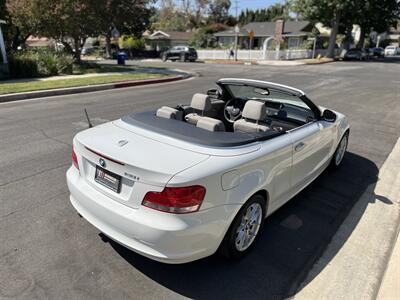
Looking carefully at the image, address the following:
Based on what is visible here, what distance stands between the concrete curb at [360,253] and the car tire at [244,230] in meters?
0.58

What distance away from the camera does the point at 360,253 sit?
3.08 metres

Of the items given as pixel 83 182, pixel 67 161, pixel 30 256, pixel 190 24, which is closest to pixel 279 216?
pixel 83 182

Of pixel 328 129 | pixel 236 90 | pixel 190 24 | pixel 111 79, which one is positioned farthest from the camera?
pixel 190 24

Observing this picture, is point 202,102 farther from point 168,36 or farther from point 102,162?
point 168,36

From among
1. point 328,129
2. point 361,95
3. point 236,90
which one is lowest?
point 361,95

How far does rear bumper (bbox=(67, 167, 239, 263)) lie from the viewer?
230cm

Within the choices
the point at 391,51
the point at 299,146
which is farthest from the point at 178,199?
the point at 391,51

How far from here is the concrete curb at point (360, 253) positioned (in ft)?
8.55

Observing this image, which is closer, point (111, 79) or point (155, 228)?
point (155, 228)

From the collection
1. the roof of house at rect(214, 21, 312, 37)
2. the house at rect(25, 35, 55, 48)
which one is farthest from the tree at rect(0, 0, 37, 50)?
the roof of house at rect(214, 21, 312, 37)

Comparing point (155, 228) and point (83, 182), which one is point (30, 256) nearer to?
point (83, 182)

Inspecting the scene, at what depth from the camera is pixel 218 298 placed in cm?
247

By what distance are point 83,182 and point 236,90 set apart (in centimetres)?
255

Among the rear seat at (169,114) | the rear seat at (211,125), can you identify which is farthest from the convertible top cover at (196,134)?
the rear seat at (169,114)
